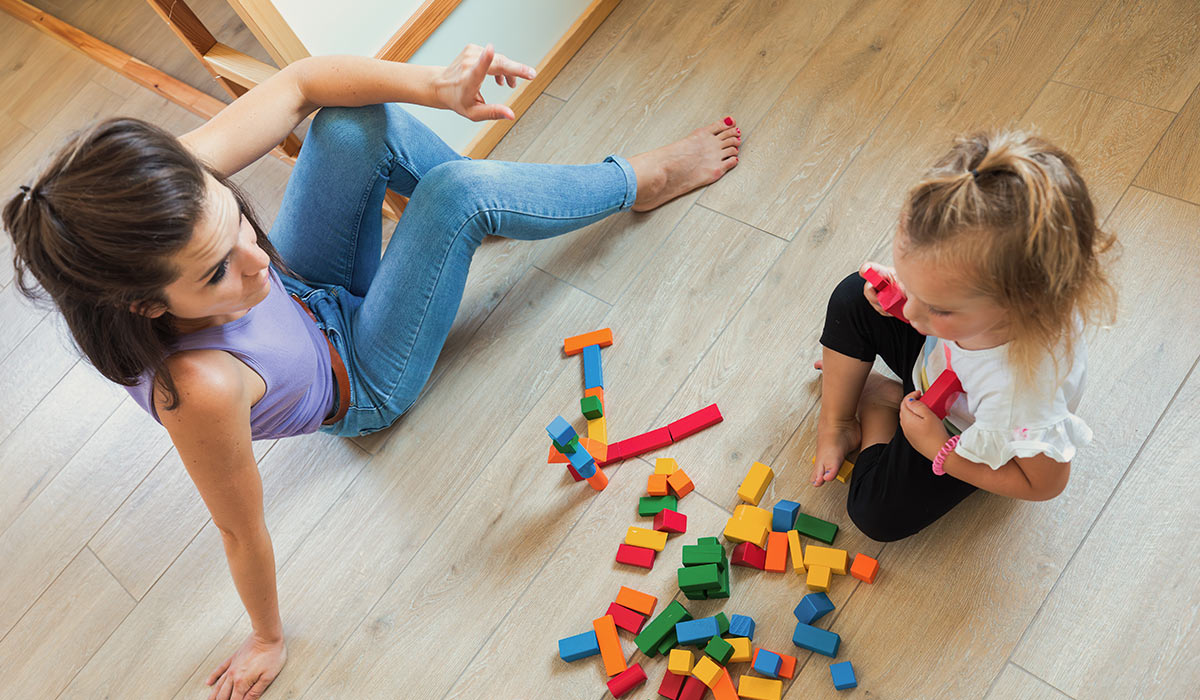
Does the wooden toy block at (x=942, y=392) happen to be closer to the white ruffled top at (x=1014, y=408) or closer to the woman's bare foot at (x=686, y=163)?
the white ruffled top at (x=1014, y=408)

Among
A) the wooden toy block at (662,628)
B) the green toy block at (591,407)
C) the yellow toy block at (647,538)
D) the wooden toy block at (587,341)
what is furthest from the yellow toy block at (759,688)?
the wooden toy block at (587,341)

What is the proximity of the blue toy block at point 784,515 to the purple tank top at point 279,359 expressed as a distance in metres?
0.69

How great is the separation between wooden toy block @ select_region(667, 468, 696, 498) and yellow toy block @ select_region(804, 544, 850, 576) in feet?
0.64

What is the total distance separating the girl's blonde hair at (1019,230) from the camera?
2.63ft

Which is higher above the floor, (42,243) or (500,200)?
(42,243)

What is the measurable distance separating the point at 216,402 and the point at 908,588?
92 centimetres

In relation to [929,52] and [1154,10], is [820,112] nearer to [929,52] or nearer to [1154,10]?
[929,52]

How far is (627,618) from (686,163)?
80cm

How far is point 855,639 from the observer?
1146 millimetres

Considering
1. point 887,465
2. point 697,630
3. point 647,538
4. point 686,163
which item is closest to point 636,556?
point 647,538

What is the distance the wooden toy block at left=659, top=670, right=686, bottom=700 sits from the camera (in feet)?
3.76

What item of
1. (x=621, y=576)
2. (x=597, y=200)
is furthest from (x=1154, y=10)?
(x=621, y=576)

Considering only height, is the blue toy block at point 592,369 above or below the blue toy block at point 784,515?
above

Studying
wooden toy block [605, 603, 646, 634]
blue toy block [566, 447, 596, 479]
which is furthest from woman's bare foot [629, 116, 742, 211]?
wooden toy block [605, 603, 646, 634]
